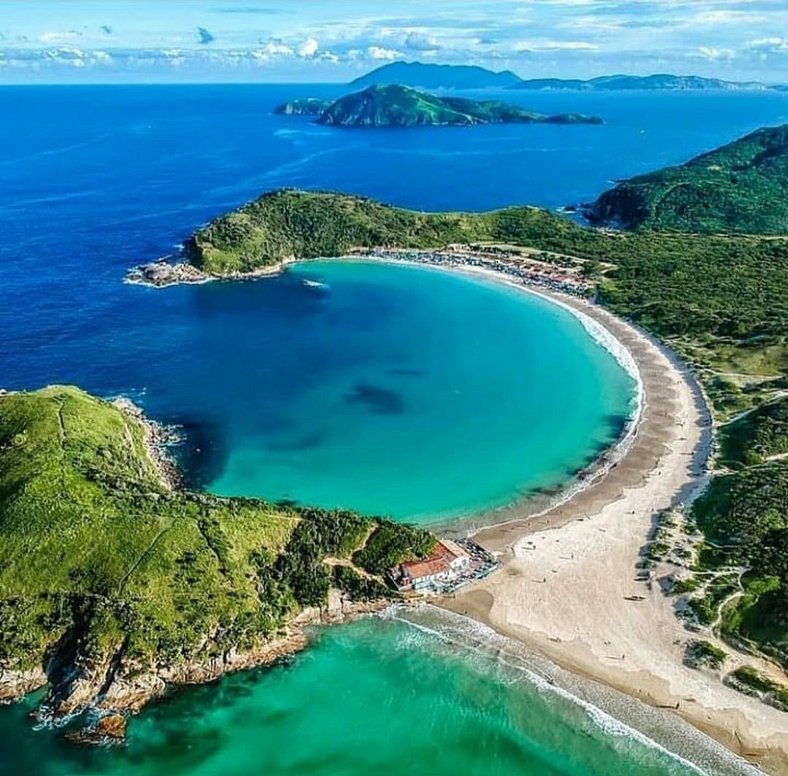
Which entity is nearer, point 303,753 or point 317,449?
point 303,753

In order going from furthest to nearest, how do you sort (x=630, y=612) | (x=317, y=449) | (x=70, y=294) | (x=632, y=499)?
(x=70, y=294), (x=317, y=449), (x=632, y=499), (x=630, y=612)

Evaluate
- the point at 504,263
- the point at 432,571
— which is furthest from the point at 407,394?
the point at 504,263

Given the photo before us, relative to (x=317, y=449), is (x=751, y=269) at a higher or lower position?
higher

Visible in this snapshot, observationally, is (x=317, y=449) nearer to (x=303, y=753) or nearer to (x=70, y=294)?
(x=303, y=753)

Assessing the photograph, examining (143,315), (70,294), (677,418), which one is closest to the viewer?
(677,418)

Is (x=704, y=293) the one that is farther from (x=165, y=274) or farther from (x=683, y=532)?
(x=165, y=274)

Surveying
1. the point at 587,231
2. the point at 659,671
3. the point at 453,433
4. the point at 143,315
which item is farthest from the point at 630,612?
the point at 587,231
